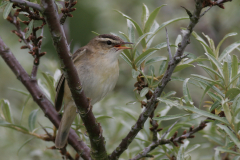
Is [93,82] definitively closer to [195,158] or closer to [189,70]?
[195,158]

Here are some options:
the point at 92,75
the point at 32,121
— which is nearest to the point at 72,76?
the point at 92,75

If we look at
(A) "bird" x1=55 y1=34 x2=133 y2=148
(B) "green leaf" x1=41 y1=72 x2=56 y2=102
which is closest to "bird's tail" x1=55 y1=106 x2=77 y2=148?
(A) "bird" x1=55 y1=34 x2=133 y2=148

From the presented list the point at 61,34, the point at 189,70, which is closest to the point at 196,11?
the point at 61,34

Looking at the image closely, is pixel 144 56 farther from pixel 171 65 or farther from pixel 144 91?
pixel 171 65

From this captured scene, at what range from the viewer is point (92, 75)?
11.4 feet

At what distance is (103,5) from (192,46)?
187 centimetres

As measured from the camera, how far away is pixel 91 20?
6059mm

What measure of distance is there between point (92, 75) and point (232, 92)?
5.30 ft

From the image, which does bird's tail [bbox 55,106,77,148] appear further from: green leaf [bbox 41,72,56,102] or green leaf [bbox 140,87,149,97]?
green leaf [bbox 140,87,149,97]

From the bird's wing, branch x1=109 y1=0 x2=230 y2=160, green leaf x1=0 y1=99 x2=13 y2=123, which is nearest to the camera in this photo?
branch x1=109 y1=0 x2=230 y2=160

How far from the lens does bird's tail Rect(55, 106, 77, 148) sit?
3.15 meters

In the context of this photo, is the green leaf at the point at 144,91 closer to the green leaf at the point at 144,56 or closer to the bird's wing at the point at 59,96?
the green leaf at the point at 144,56

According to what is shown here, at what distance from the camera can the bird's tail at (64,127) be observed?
315cm

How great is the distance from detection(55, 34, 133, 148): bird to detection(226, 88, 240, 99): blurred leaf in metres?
1.33
